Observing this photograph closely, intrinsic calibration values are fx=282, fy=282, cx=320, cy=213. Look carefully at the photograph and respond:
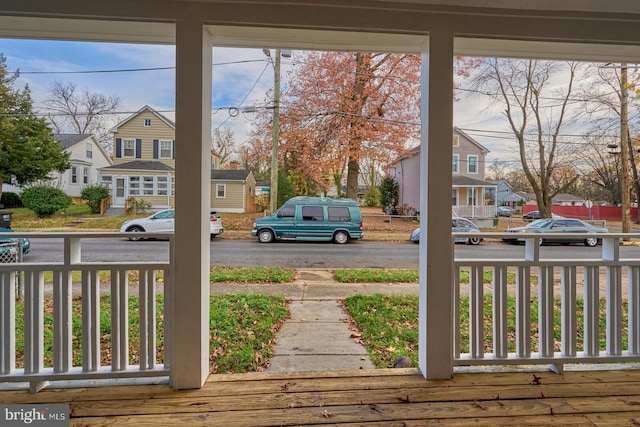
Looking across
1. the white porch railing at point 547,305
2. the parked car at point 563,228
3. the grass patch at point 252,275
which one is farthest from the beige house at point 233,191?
the parked car at point 563,228

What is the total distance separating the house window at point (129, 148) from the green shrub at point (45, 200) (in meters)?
0.43

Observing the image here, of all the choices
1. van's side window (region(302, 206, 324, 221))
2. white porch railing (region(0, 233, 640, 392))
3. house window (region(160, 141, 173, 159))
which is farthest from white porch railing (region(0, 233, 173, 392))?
van's side window (region(302, 206, 324, 221))

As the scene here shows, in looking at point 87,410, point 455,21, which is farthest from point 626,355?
point 87,410

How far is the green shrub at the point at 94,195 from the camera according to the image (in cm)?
179

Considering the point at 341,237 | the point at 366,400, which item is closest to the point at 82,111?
the point at 341,237

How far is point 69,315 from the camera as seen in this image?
160 centimetres

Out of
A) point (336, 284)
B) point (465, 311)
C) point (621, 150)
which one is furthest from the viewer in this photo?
point (336, 284)

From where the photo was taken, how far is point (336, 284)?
3006 millimetres

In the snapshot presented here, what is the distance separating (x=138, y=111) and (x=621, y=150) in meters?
3.51

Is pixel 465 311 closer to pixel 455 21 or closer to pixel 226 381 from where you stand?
pixel 226 381

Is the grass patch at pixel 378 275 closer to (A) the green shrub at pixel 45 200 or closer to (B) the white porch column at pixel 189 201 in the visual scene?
(B) the white porch column at pixel 189 201

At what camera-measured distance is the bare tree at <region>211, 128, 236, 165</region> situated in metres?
2.08

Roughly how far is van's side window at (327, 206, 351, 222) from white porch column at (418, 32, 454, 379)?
0.75 m

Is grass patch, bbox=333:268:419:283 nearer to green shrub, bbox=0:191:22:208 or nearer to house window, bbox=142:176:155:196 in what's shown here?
house window, bbox=142:176:155:196
